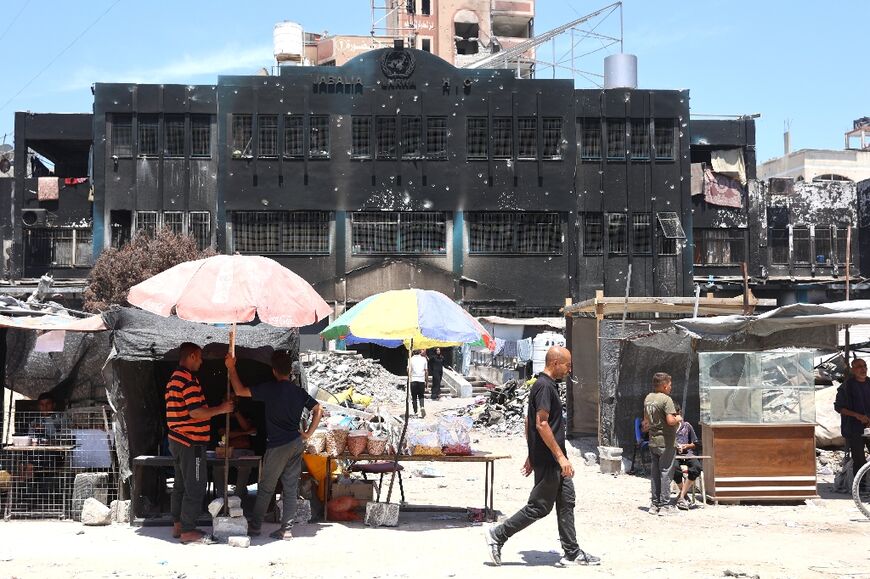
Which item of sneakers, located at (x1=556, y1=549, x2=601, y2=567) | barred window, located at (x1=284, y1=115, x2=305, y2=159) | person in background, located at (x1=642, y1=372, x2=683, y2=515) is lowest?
sneakers, located at (x1=556, y1=549, x2=601, y2=567)

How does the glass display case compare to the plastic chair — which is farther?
the plastic chair

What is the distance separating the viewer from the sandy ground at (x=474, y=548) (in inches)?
373

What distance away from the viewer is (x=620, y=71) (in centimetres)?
4619

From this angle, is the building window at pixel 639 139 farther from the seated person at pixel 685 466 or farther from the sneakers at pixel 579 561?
the sneakers at pixel 579 561

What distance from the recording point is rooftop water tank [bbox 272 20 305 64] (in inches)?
1946

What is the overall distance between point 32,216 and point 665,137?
1057 inches

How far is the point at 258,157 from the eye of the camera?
43.2m

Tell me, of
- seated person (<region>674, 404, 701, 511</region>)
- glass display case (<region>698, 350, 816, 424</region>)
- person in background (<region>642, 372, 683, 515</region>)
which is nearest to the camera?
person in background (<region>642, 372, 683, 515</region>)

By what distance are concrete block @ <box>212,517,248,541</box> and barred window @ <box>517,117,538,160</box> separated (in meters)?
34.8

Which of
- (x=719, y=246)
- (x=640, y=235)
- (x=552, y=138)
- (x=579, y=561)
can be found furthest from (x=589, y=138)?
(x=579, y=561)

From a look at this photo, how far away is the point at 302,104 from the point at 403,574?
3590cm

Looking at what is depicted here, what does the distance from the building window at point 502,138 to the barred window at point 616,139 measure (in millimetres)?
4224

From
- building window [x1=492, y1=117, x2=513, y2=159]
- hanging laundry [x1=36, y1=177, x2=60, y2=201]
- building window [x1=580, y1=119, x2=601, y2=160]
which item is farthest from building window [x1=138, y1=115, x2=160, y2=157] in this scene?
building window [x1=580, y1=119, x2=601, y2=160]

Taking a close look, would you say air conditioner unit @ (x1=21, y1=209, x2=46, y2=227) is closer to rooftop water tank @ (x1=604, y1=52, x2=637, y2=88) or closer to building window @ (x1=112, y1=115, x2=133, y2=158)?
building window @ (x1=112, y1=115, x2=133, y2=158)
